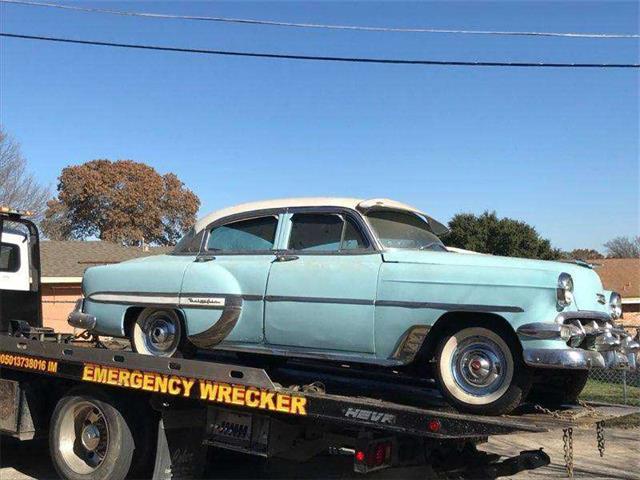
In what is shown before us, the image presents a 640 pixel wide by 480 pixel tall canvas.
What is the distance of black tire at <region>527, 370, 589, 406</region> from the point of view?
501 cm

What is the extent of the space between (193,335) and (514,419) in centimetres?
270

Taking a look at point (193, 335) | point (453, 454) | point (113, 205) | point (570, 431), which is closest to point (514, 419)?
point (570, 431)

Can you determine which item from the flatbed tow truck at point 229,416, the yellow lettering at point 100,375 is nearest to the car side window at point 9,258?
the flatbed tow truck at point 229,416

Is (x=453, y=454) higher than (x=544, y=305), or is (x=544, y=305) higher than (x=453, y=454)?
(x=544, y=305)

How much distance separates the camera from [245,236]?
5.92 m

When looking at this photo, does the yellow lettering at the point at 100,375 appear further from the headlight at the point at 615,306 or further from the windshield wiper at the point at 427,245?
the headlight at the point at 615,306

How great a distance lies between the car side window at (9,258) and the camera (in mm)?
8211

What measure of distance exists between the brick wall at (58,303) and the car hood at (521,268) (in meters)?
19.2

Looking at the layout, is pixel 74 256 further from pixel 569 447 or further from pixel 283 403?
pixel 569 447

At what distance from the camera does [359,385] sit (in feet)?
17.9

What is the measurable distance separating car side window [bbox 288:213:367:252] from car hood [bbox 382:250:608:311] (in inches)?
15.0

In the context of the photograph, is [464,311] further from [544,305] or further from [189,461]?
[189,461]

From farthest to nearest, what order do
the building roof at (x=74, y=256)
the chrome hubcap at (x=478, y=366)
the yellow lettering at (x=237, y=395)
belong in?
the building roof at (x=74, y=256)
the yellow lettering at (x=237, y=395)
the chrome hubcap at (x=478, y=366)

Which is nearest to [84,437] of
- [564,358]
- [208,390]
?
[208,390]
